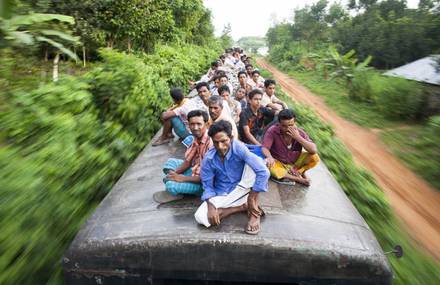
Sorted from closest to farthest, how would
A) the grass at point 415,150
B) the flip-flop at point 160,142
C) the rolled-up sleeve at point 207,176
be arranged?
the rolled-up sleeve at point 207,176, the flip-flop at point 160,142, the grass at point 415,150

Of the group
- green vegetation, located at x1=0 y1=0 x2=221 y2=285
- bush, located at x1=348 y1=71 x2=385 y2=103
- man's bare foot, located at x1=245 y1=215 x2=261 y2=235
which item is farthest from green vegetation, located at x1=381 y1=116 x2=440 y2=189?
green vegetation, located at x1=0 y1=0 x2=221 y2=285

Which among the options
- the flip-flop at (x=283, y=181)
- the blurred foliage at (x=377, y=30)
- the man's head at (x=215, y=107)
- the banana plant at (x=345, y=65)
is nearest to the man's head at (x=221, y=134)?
the flip-flop at (x=283, y=181)

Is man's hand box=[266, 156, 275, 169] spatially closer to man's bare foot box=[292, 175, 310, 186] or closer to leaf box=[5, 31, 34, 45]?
man's bare foot box=[292, 175, 310, 186]

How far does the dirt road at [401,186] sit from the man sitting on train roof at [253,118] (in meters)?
2.78

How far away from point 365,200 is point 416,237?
86cm

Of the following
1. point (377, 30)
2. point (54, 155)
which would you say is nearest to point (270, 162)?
point (54, 155)

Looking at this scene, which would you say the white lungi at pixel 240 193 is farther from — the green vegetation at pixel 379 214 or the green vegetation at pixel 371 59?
the green vegetation at pixel 371 59

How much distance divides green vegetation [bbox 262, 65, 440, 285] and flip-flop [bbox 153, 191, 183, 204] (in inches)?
99.6

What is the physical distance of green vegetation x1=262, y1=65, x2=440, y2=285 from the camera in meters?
4.06

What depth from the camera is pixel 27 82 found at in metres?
5.32

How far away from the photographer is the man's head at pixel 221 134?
293 cm

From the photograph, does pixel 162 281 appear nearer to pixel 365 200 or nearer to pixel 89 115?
pixel 89 115

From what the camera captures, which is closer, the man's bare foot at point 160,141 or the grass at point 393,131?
the man's bare foot at point 160,141

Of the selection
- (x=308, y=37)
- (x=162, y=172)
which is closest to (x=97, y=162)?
(x=162, y=172)
